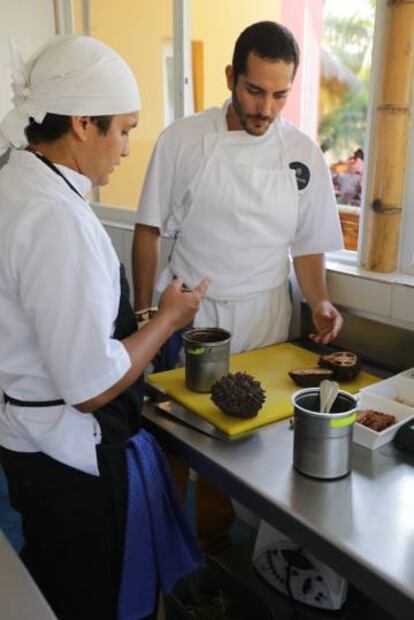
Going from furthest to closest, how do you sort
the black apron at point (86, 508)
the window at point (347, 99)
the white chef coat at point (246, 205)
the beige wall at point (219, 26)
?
the beige wall at point (219, 26)
the window at point (347, 99)
the white chef coat at point (246, 205)
the black apron at point (86, 508)

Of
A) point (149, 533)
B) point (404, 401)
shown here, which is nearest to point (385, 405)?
point (404, 401)

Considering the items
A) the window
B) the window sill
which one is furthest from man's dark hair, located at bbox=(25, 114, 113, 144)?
the window

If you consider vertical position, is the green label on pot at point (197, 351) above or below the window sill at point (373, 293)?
below

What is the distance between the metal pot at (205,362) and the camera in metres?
1.20

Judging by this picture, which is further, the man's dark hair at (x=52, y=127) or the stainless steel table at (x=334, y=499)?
the man's dark hair at (x=52, y=127)

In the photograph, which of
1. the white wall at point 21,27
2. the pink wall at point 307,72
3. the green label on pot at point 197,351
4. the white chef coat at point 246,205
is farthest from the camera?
the white wall at point 21,27

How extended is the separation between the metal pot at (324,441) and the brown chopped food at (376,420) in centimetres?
12

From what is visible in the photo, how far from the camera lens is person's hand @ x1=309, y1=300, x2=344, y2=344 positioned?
141 centimetres

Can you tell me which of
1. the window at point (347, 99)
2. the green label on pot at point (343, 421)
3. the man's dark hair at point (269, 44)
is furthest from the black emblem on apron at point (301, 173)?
the green label on pot at point (343, 421)

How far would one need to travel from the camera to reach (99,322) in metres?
0.86

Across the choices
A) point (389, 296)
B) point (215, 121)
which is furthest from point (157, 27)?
point (389, 296)

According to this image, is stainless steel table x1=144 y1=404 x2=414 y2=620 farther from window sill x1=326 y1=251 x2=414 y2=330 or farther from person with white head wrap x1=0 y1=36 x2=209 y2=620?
window sill x1=326 y1=251 x2=414 y2=330

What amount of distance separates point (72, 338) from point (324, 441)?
0.42m

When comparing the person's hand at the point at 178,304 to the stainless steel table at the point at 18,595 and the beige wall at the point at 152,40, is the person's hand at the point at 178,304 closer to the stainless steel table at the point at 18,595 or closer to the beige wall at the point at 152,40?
the stainless steel table at the point at 18,595
